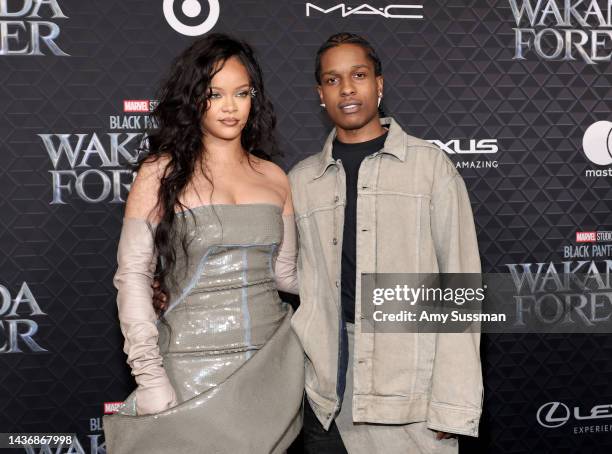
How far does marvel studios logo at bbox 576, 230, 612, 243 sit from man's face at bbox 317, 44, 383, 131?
1668mm

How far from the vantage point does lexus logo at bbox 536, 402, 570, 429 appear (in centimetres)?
331

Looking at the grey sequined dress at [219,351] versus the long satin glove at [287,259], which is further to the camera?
the long satin glove at [287,259]

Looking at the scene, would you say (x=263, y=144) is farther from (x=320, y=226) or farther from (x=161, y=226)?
(x=161, y=226)

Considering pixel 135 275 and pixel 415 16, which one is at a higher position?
pixel 415 16

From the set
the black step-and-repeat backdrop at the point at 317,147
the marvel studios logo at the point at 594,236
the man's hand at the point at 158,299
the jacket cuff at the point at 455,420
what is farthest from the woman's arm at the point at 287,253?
the marvel studios logo at the point at 594,236

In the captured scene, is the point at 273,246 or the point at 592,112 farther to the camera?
the point at 592,112

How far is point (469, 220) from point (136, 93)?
1.61m

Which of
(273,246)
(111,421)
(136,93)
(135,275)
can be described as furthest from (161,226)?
(136,93)

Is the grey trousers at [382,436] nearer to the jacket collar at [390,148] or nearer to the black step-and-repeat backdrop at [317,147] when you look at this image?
the jacket collar at [390,148]

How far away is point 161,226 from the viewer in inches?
67.6

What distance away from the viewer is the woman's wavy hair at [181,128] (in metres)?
1.74

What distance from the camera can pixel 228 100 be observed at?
1.83 metres

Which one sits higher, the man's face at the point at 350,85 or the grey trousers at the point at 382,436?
the man's face at the point at 350,85

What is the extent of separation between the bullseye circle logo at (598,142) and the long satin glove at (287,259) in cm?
178
